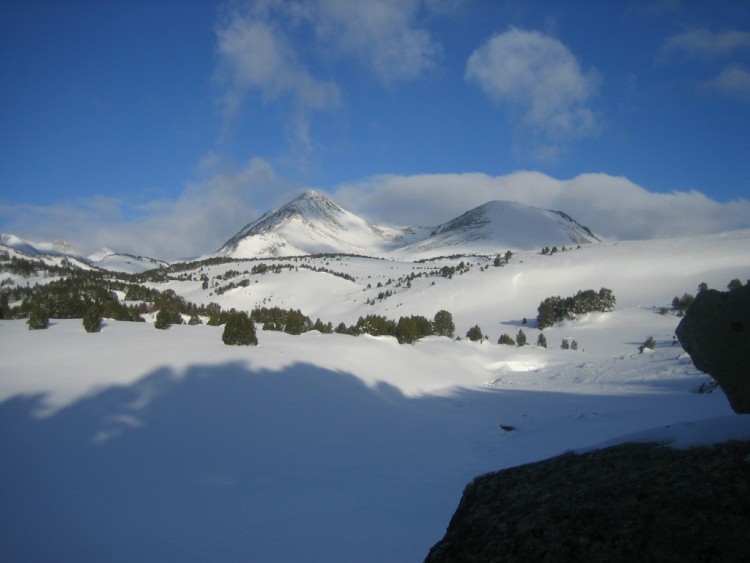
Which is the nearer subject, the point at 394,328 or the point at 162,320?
the point at 162,320

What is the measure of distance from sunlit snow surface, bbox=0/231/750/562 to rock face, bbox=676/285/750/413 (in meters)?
0.82

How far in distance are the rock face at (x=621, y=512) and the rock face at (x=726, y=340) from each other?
2.37 meters

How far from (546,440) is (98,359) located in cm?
1441

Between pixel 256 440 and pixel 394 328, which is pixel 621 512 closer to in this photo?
pixel 256 440

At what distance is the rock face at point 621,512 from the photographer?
90.3 inches

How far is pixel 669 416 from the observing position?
41.1 feet

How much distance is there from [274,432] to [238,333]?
8.05 m

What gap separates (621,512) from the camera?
2.64m

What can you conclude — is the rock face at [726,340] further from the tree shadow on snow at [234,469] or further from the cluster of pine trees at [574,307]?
the cluster of pine trees at [574,307]

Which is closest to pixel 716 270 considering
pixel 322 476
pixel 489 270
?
pixel 489 270

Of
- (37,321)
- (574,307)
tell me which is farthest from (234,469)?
(574,307)

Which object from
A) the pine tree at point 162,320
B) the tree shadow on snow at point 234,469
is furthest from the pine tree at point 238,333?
the pine tree at point 162,320

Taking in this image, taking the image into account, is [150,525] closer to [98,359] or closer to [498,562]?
[498,562]

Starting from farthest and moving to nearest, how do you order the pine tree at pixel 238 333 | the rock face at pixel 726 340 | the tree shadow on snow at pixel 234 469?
the pine tree at pixel 238 333 → the tree shadow on snow at pixel 234 469 → the rock face at pixel 726 340
